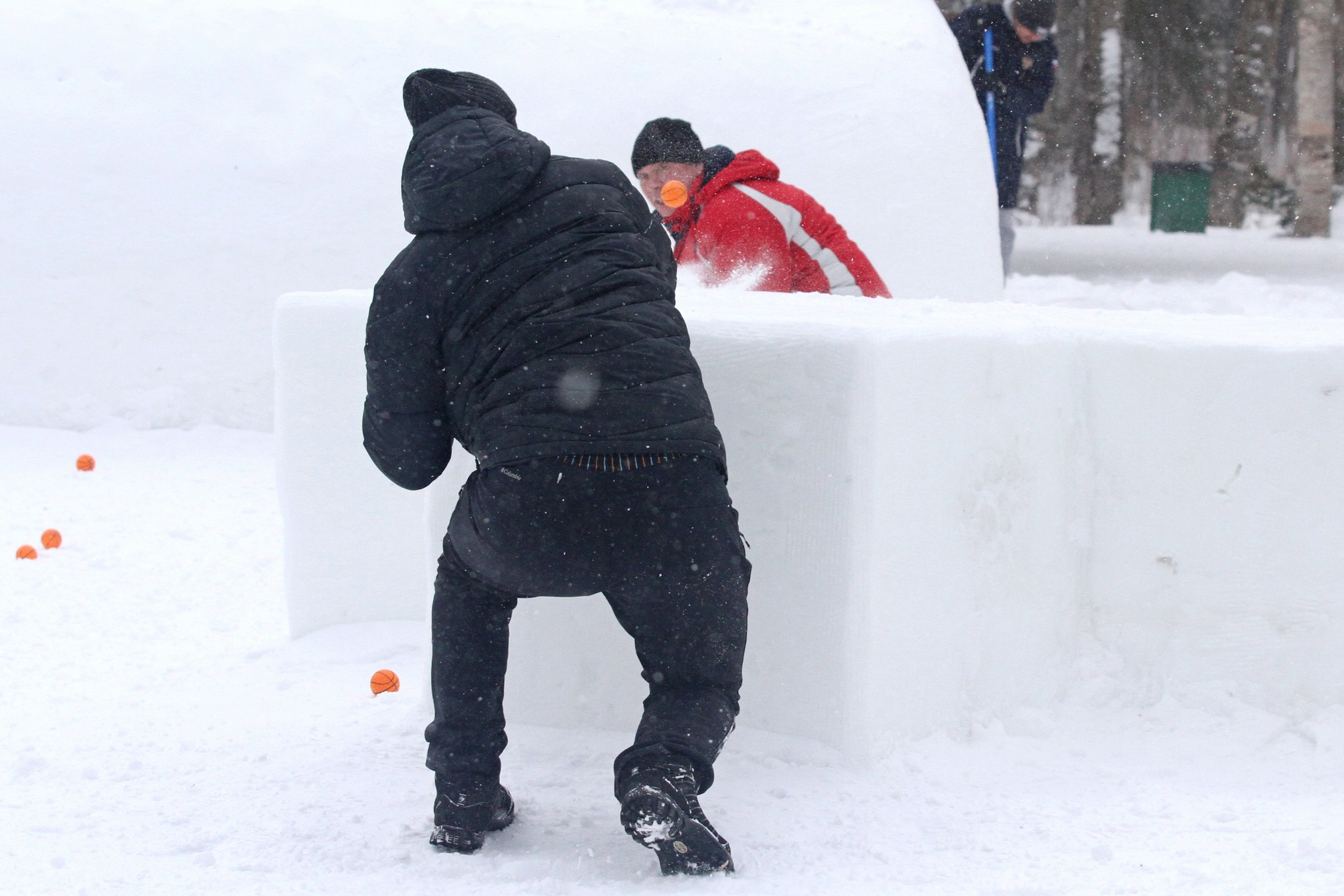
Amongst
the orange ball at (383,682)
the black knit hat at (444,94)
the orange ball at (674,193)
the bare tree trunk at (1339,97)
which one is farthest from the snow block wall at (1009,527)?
the bare tree trunk at (1339,97)

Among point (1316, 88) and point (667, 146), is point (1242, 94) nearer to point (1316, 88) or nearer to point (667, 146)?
point (1316, 88)

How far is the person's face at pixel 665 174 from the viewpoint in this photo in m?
3.86

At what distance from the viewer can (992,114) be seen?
23.5 feet

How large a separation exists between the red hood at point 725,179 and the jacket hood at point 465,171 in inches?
72.2

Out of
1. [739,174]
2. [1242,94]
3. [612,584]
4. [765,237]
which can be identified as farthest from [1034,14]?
[1242,94]

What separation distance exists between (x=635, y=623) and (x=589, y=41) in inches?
202

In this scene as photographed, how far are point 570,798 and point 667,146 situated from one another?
2.09 m

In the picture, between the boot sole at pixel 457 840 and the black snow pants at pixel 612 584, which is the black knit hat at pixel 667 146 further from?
the boot sole at pixel 457 840

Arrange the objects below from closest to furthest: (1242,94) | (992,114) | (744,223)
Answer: (744,223) < (992,114) < (1242,94)

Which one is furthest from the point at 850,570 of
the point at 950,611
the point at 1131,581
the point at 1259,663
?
the point at 1259,663

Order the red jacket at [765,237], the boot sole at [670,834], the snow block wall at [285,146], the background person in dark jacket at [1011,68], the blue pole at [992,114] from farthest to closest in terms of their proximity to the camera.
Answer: the blue pole at [992,114] < the background person in dark jacket at [1011,68] < the snow block wall at [285,146] < the red jacket at [765,237] < the boot sole at [670,834]

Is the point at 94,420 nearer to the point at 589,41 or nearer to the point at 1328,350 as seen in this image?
the point at 589,41

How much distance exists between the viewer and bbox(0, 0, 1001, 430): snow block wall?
602 cm

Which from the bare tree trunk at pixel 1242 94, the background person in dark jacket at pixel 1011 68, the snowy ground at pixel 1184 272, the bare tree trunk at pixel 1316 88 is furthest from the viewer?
the bare tree trunk at pixel 1242 94
